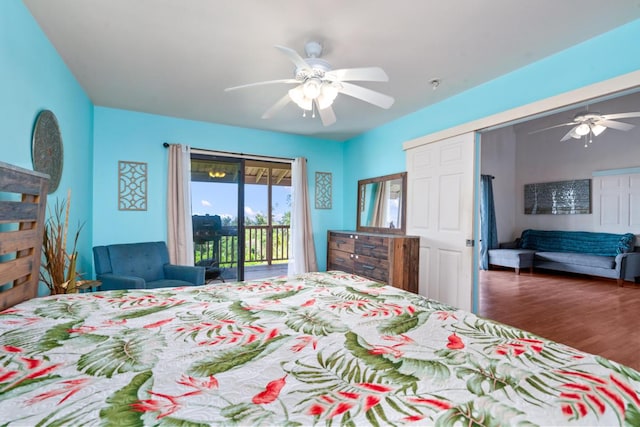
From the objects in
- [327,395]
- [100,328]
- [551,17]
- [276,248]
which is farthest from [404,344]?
[276,248]

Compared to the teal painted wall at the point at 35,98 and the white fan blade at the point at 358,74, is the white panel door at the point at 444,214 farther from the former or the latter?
the teal painted wall at the point at 35,98

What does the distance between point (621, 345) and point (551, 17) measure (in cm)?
276

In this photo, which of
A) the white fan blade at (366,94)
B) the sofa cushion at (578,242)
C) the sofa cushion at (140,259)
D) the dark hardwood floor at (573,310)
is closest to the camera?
the white fan blade at (366,94)

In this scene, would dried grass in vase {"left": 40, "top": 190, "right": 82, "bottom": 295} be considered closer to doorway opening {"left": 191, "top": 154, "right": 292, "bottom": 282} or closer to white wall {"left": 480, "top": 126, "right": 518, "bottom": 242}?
doorway opening {"left": 191, "top": 154, "right": 292, "bottom": 282}

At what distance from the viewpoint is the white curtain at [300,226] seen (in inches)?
181

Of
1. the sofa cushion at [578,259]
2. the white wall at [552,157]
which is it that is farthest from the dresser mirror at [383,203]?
the sofa cushion at [578,259]

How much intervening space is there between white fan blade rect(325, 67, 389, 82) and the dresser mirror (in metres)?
2.07

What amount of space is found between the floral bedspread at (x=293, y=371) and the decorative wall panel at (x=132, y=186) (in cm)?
262

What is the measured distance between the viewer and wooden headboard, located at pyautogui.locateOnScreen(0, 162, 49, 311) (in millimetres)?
1348

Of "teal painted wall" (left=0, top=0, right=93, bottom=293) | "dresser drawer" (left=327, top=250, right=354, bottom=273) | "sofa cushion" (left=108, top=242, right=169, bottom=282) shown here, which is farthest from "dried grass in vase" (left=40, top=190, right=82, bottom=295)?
"dresser drawer" (left=327, top=250, right=354, bottom=273)

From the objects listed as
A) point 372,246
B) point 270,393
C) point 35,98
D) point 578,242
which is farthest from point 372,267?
point 578,242

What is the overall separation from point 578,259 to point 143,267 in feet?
22.6

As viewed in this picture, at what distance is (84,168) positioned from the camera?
10.6 ft

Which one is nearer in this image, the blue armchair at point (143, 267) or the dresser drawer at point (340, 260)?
the blue armchair at point (143, 267)
